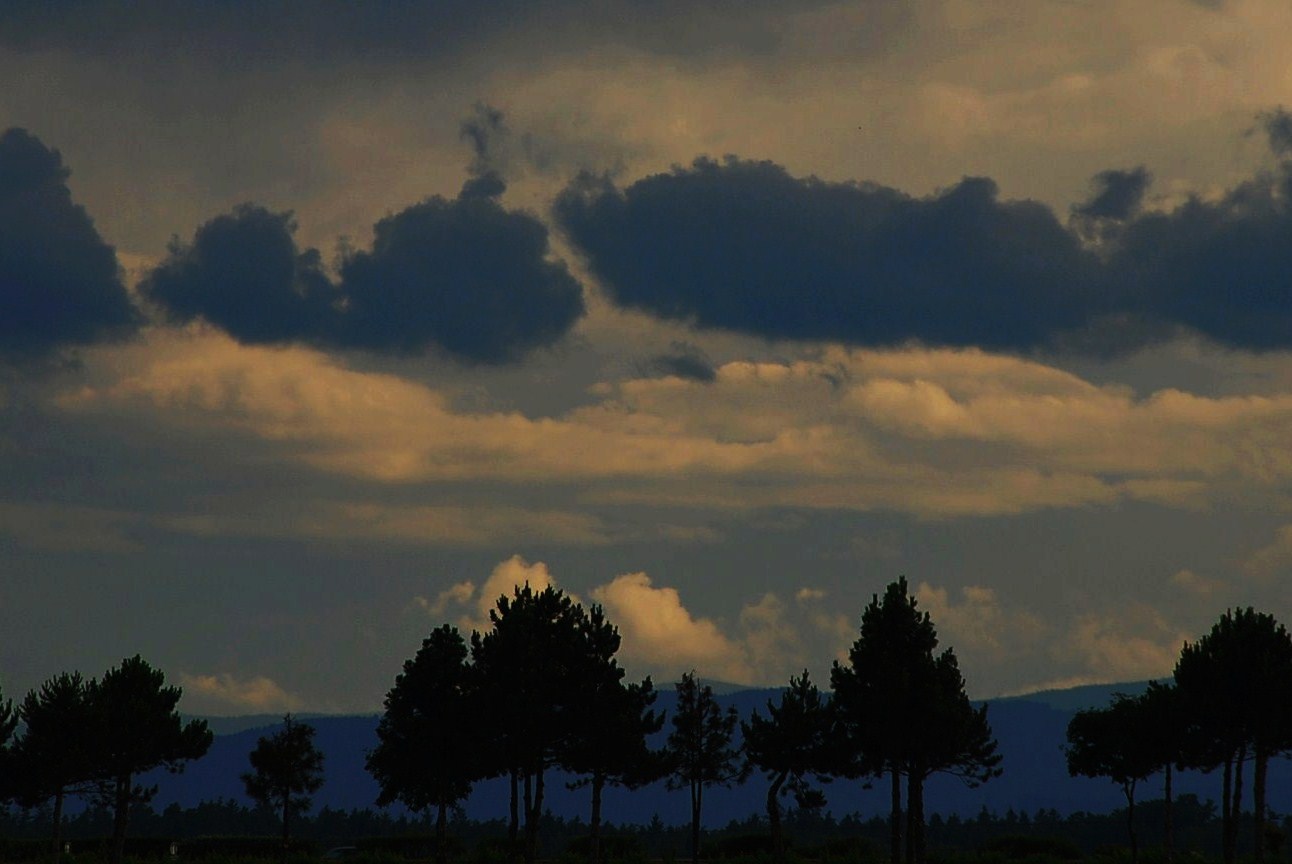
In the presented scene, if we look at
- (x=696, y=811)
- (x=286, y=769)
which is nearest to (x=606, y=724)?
(x=696, y=811)

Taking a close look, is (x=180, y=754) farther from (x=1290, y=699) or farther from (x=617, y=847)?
(x=1290, y=699)

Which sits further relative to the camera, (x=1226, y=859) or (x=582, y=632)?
(x=582, y=632)

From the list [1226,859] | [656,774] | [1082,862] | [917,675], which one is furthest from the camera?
[1082,862]

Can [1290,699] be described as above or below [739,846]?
above

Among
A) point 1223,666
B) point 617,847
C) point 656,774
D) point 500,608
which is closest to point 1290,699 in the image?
point 1223,666

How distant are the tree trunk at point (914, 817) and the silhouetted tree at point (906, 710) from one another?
0.17ft

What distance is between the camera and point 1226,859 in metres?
73.8

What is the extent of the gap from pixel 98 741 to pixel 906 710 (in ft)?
141

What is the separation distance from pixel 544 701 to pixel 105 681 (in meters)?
25.6

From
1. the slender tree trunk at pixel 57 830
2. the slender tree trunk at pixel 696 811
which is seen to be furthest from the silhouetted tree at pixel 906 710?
the slender tree trunk at pixel 57 830

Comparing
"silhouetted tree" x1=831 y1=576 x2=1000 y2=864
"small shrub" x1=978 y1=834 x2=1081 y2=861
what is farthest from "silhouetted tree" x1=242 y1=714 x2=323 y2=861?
"small shrub" x1=978 y1=834 x2=1081 y2=861

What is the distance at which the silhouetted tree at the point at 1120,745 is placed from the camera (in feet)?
290

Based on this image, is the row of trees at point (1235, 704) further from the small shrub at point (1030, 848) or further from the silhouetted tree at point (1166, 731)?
the small shrub at point (1030, 848)

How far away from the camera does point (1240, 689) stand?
247ft
